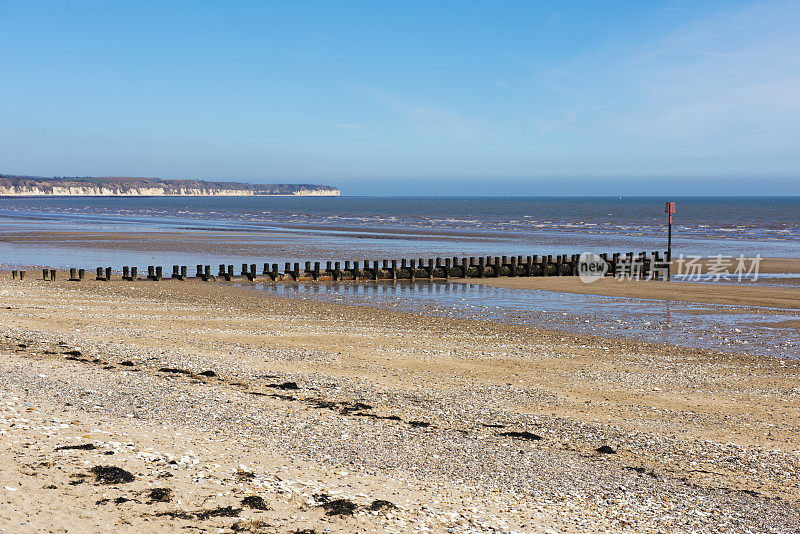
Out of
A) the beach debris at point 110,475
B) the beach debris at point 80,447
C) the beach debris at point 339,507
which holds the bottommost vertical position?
the beach debris at point 339,507

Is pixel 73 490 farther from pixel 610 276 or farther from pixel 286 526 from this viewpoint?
pixel 610 276

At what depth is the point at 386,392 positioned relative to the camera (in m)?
10.9

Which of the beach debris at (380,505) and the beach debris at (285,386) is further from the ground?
the beach debris at (380,505)

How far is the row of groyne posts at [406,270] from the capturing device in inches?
1061

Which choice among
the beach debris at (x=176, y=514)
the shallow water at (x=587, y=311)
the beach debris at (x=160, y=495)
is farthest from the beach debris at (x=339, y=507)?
the shallow water at (x=587, y=311)

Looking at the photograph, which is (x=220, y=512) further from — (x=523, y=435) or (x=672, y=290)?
(x=672, y=290)

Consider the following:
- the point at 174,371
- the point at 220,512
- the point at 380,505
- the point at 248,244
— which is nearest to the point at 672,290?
the point at 174,371

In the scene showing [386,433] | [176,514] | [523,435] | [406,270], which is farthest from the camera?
[406,270]

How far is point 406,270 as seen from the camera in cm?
2958

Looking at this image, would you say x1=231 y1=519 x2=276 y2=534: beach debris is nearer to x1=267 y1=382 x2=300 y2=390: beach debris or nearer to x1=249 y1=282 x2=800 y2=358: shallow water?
x1=267 y1=382 x2=300 y2=390: beach debris

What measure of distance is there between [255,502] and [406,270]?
2332cm

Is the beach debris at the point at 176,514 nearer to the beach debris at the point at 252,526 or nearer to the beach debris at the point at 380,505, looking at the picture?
the beach debris at the point at 252,526

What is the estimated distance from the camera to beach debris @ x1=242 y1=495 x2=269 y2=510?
629 centimetres

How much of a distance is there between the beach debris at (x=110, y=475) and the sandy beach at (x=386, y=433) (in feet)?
0.11
